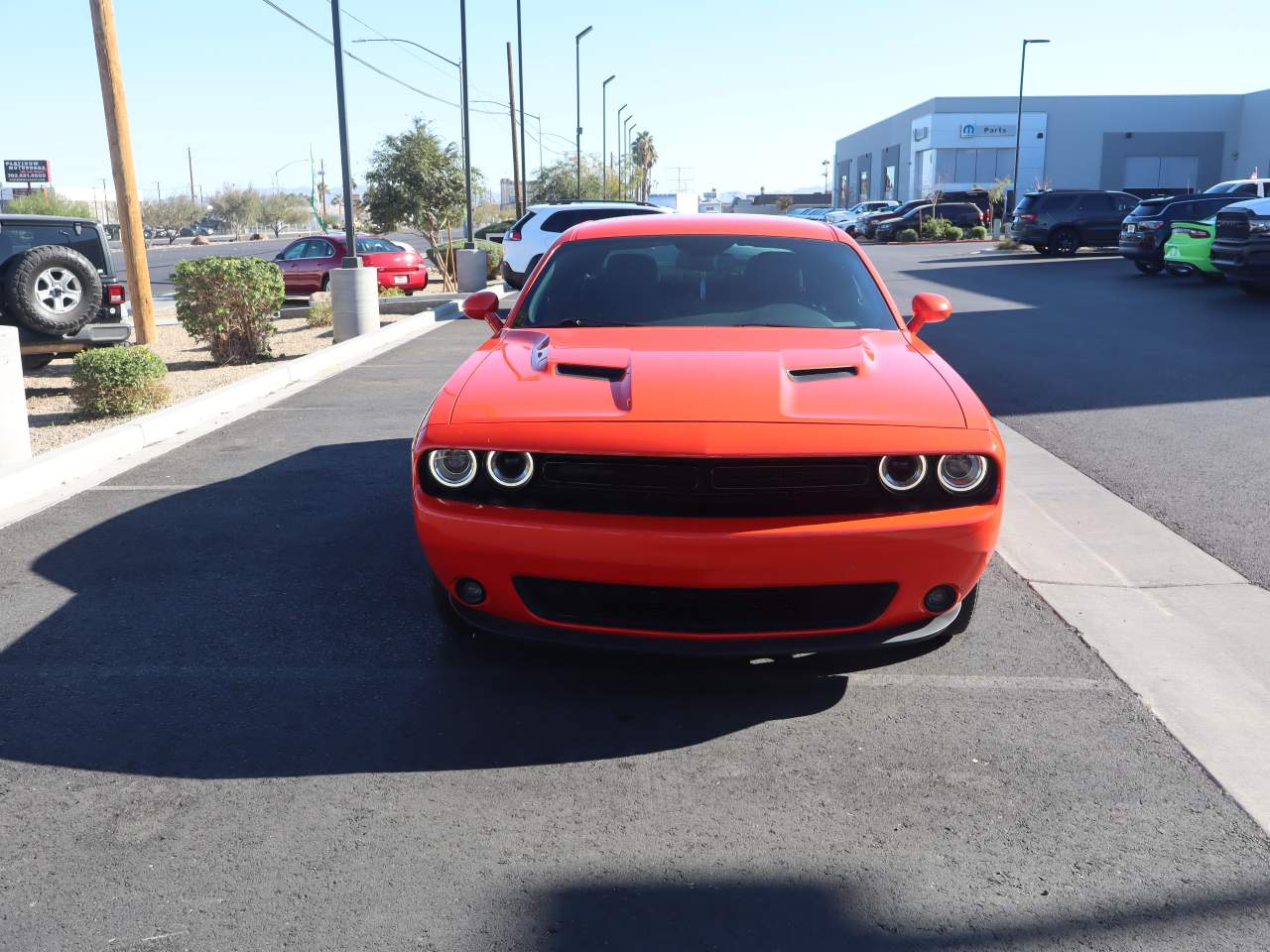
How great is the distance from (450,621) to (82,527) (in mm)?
3113

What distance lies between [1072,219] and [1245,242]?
47.8 feet

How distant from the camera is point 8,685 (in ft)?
13.1

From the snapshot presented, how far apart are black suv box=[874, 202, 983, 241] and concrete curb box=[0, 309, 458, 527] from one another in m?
36.5

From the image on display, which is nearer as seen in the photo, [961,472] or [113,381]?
[961,472]

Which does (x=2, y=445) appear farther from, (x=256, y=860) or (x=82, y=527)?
(x=256, y=860)

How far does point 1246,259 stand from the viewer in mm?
17000

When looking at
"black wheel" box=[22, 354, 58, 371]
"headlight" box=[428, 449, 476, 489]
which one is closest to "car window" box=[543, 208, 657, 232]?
"black wheel" box=[22, 354, 58, 371]

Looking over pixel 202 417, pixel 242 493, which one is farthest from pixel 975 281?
pixel 242 493

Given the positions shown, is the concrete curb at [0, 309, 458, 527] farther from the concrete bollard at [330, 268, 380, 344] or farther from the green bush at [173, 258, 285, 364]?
the concrete bollard at [330, 268, 380, 344]

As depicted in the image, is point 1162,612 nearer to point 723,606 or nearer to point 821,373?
point 821,373

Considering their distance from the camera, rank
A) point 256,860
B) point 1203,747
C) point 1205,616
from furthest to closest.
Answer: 1. point 1205,616
2. point 1203,747
3. point 256,860

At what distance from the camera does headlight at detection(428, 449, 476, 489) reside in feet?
11.9

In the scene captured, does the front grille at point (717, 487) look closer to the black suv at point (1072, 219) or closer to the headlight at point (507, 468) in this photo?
the headlight at point (507, 468)

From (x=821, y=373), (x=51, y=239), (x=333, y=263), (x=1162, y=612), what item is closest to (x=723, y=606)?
(x=821, y=373)
